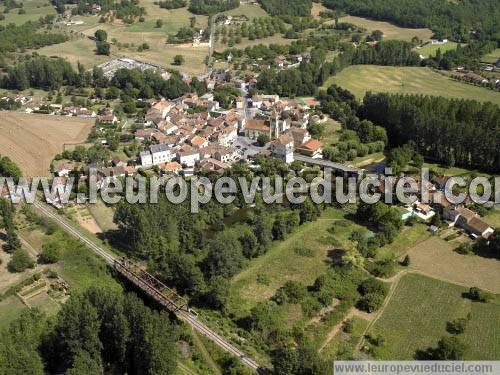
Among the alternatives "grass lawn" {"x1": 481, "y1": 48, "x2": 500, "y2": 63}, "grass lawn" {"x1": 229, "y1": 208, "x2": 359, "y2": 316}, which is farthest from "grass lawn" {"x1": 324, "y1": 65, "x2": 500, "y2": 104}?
"grass lawn" {"x1": 229, "y1": 208, "x2": 359, "y2": 316}

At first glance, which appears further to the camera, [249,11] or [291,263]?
[249,11]

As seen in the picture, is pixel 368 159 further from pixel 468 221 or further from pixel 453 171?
pixel 468 221

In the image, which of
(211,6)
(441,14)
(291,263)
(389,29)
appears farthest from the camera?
(211,6)

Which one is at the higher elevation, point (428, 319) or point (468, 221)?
point (468, 221)

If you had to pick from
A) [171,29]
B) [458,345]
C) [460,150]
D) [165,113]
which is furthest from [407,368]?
[171,29]

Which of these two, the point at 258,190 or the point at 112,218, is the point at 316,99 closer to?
the point at 258,190

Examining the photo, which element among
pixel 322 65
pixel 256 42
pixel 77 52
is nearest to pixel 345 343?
pixel 322 65

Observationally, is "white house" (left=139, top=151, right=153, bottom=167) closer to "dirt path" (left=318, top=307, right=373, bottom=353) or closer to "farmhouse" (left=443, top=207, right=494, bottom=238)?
"dirt path" (left=318, top=307, right=373, bottom=353)
